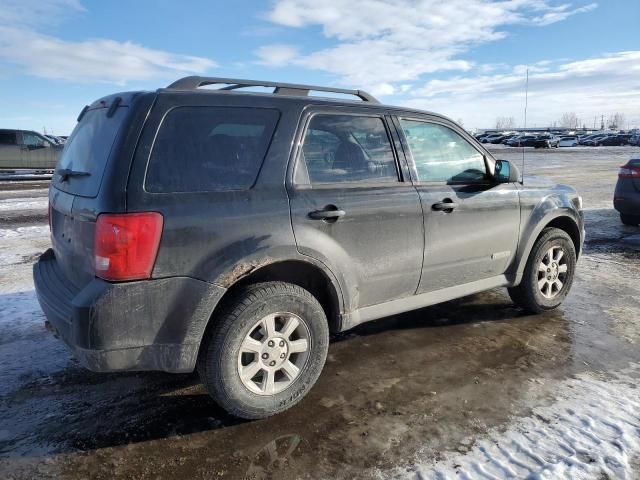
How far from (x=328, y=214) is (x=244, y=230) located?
1.91 feet

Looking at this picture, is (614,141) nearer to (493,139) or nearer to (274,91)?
(493,139)

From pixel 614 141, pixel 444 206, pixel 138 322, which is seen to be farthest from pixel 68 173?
pixel 614 141

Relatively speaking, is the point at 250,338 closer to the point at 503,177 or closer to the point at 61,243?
the point at 61,243

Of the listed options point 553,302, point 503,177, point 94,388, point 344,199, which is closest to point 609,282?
point 553,302

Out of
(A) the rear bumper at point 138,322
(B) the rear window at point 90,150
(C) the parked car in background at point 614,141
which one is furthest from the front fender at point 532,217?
(C) the parked car in background at point 614,141

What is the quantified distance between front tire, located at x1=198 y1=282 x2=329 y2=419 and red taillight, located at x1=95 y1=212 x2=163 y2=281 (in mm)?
540

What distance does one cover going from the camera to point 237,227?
9.21 ft

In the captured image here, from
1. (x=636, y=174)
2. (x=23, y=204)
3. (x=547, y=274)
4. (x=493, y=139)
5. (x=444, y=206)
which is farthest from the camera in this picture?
(x=493, y=139)

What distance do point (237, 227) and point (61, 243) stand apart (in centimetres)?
120

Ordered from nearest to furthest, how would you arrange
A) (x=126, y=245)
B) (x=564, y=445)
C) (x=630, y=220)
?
(x=126, y=245)
(x=564, y=445)
(x=630, y=220)

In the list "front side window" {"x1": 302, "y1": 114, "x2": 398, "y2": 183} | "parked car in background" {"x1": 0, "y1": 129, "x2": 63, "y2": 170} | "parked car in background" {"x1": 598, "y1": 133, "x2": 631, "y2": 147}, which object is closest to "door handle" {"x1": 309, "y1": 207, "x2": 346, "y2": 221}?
"front side window" {"x1": 302, "y1": 114, "x2": 398, "y2": 183}

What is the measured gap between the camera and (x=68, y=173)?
10.3ft

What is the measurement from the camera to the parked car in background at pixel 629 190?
8.35 metres

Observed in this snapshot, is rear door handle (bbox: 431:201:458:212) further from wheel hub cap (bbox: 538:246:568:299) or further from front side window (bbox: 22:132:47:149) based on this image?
front side window (bbox: 22:132:47:149)
